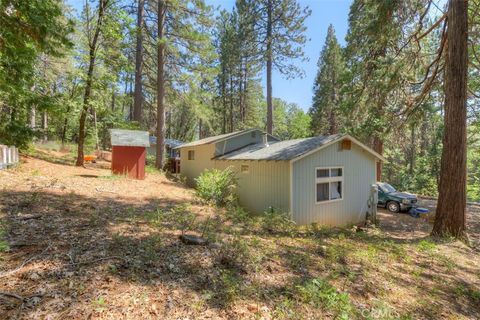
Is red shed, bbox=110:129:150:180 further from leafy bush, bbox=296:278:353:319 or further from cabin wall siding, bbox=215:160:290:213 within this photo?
leafy bush, bbox=296:278:353:319

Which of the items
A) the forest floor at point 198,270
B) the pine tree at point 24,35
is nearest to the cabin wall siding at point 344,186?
the forest floor at point 198,270

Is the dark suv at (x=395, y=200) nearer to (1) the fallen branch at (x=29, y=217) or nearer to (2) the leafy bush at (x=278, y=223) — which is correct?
(2) the leafy bush at (x=278, y=223)

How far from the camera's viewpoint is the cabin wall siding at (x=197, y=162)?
573 inches

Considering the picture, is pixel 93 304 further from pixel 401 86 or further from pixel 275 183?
pixel 401 86

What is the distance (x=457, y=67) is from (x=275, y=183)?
5961mm

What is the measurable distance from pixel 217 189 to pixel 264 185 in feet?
5.81

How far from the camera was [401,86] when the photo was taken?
33.7 ft

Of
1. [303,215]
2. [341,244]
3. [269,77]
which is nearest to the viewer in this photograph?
[341,244]

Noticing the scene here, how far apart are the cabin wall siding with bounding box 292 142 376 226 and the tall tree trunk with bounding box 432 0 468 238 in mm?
3741

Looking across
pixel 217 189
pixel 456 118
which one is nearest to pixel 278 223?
pixel 217 189

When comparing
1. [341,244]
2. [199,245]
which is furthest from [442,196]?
[199,245]

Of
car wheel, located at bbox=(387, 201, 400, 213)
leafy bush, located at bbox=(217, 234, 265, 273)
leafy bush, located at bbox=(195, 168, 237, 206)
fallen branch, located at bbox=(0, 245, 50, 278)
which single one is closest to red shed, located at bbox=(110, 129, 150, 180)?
leafy bush, located at bbox=(195, 168, 237, 206)

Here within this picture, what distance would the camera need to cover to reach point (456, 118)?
6.73 meters

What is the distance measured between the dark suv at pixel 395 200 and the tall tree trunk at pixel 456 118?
7.71m
